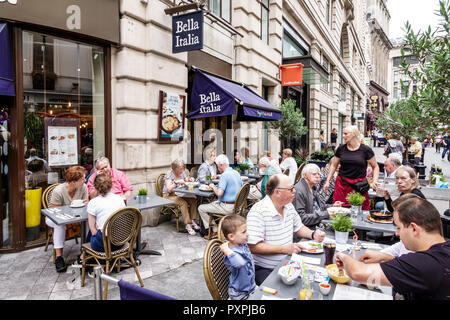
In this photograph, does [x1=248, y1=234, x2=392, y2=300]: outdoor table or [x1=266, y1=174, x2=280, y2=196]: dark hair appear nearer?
[x1=248, y1=234, x2=392, y2=300]: outdoor table

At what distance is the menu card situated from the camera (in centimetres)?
201

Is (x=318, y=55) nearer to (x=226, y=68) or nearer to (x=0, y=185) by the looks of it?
(x=226, y=68)

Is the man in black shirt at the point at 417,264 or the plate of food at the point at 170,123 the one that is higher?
the plate of food at the point at 170,123

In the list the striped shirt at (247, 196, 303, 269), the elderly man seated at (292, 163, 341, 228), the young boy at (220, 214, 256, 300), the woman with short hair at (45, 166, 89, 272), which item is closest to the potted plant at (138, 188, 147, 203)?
the woman with short hair at (45, 166, 89, 272)

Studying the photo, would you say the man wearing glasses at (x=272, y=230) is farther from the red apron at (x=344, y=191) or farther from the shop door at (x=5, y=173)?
the shop door at (x=5, y=173)

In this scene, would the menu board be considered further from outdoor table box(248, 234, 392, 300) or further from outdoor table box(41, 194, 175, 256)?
outdoor table box(248, 234, 392, 300)

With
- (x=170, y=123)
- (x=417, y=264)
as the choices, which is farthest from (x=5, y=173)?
(x=417, y=264)

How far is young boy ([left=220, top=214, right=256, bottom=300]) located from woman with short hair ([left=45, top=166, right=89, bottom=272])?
3.08 meters

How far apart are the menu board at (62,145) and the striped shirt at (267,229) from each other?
171 inches

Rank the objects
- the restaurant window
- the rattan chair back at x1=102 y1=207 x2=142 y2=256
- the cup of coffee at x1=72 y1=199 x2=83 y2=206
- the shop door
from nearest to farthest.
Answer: the rattan chair back at x1=102 y1=207 x2=142 y2=256 < the cup of coffee at x1=72 y1=199 x2=83 y2=206 < the shop door < the restaurant window

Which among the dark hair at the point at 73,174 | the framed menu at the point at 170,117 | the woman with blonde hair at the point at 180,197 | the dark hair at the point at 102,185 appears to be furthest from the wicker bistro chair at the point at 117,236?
the framed menu at the point at 170,117

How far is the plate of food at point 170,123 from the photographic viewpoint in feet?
23.2
